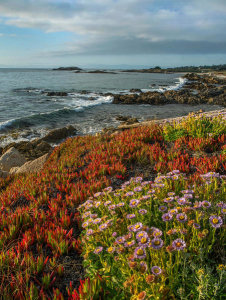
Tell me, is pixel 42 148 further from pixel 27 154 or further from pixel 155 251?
pixel 155 251

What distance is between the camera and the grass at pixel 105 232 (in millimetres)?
2303

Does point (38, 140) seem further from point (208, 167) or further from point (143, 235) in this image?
point (143, 235)

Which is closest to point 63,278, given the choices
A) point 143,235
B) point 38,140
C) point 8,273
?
point 8,273

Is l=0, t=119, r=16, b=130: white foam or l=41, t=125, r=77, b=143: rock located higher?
l=0, t=119, r=16, b=130: white foam

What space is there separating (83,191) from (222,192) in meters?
2.86

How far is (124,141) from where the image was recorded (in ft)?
27.2

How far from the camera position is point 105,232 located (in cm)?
294

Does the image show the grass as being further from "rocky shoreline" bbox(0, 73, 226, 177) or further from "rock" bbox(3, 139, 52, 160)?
"rock" bbox(3, 139, 52, 160)

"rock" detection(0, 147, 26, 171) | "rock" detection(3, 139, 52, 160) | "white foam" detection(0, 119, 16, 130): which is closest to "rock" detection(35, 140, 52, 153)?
"rock" detection(3, 139, 52, 160)

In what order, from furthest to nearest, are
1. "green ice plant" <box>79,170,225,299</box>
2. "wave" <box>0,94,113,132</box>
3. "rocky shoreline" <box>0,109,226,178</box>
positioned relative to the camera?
"wave" <box>0,94,113,132</box>, "rocky shoreline" <box>0,109,226,178</box>, "green ice plant" <box>79,170,225,299</box>

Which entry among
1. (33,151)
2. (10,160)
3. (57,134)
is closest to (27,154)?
(33,151)

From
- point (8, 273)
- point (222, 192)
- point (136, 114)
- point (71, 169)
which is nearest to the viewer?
point (8, 273)

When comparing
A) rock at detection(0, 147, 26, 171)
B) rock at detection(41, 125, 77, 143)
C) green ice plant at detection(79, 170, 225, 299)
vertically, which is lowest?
rock at detection(0, 147, 26, 171)

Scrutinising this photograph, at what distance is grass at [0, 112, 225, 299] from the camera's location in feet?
7.55
